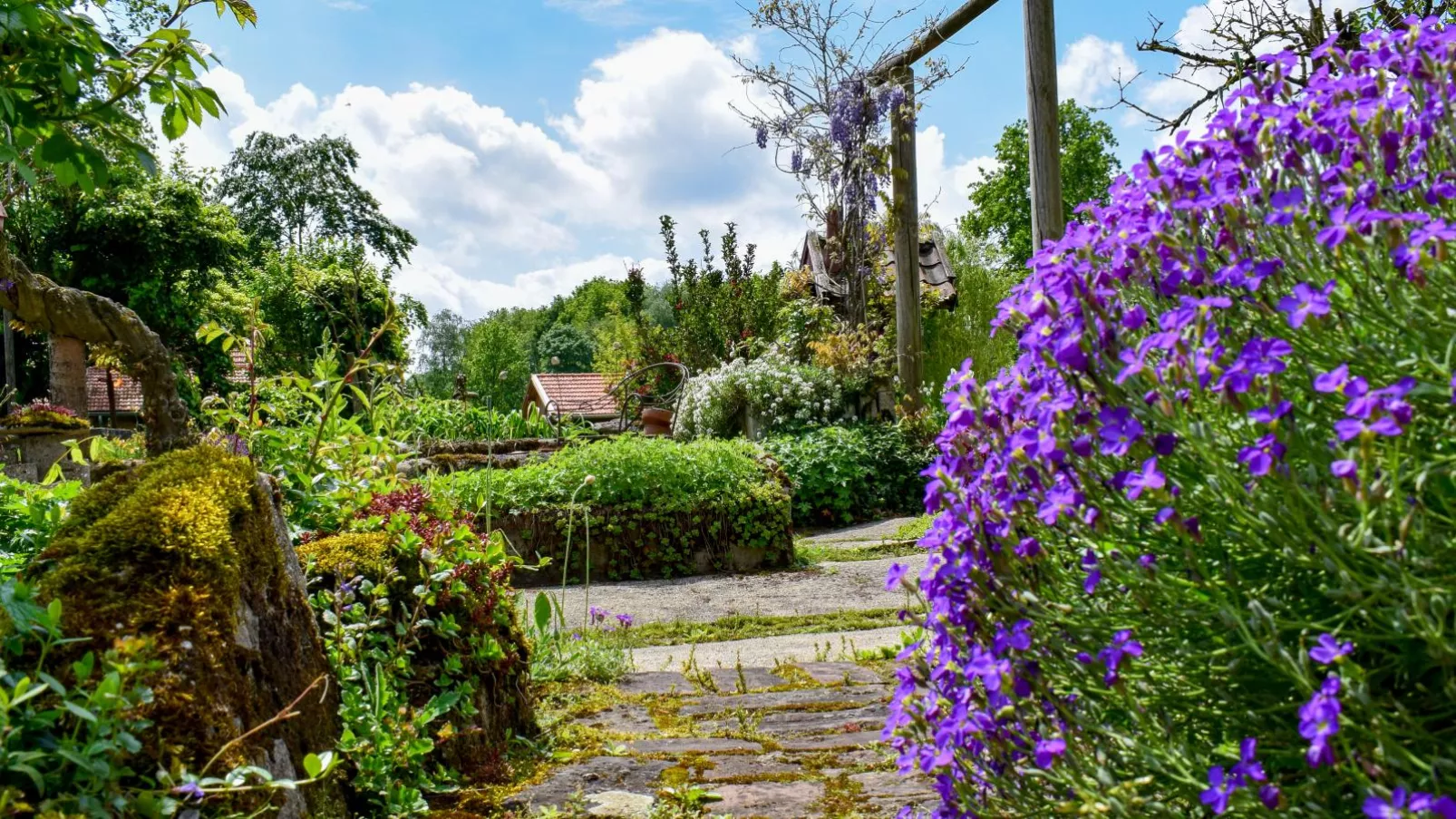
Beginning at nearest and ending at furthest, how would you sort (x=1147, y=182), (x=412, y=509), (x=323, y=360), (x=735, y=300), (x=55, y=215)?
1. (x=1147, y=182)
2. (x=412, y=509)
3. (x=323, y=360)
4. (x=735, y=300)
5. (x=55, y=215)

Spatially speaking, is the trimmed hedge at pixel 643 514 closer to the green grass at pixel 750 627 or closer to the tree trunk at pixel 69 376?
the green grass at pixel 750 627

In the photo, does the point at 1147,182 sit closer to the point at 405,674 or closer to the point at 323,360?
the point at 405,674

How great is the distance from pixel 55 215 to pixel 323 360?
25.0 m

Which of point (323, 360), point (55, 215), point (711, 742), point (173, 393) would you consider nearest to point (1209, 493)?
point (711, 742)

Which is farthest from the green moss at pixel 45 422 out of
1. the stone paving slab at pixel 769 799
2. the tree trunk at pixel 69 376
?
the stone paving slab at pixel 769 799

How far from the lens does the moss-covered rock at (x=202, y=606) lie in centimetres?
162

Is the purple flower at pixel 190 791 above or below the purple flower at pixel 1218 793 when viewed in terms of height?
below

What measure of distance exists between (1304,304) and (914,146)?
11.9 m

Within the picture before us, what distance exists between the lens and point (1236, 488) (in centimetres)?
109

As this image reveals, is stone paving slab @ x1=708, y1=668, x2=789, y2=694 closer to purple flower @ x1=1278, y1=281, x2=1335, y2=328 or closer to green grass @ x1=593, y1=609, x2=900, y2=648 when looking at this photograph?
green grass @ x1=593, y1=609, x2=900, y2=648

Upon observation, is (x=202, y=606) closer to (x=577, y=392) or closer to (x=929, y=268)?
(x=929, y=268)

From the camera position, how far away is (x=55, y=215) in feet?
77.9

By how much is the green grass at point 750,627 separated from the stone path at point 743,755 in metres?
1.26

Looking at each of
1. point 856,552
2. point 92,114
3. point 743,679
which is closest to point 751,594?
point 856,552
